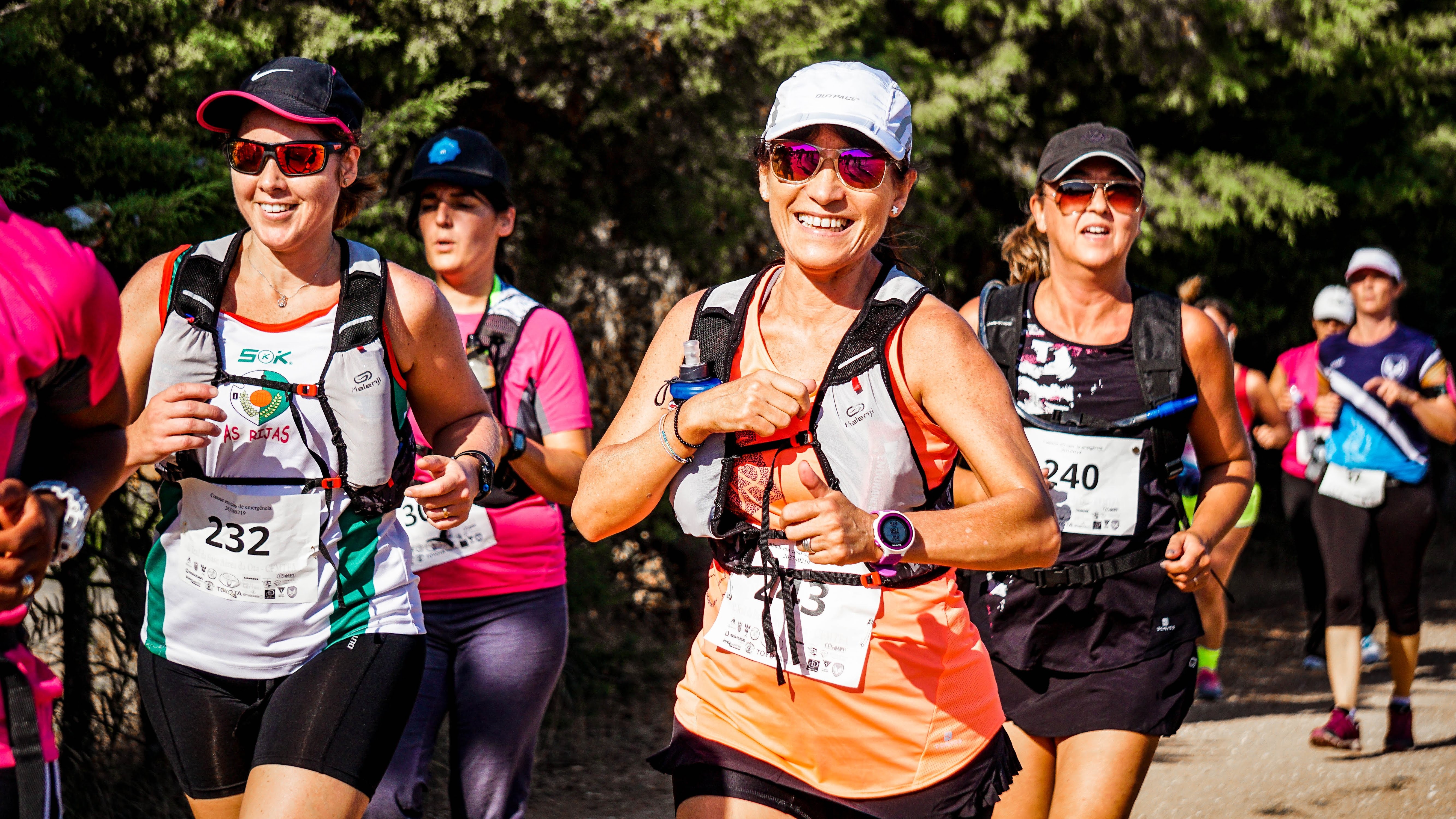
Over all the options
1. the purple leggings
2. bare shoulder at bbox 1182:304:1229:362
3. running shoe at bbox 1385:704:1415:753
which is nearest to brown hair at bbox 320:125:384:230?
the purple leggings

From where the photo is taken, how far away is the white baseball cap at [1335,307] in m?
8.02

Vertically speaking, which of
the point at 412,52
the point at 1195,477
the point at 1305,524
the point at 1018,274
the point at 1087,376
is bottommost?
the point at 1305,524

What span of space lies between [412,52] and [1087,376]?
3.50 m

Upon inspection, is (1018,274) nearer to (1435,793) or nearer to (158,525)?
(158,525)

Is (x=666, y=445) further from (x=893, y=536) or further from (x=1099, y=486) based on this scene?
(x=1099, y=486)

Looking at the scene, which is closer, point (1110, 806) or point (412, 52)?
point (1110, 806)

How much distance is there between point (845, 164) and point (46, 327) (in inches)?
56.5

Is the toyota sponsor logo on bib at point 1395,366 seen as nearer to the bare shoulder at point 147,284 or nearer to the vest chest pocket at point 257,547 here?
the vest chest pocket at point 257,547

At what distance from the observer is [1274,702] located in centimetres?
878

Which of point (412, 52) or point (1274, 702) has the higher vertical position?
point (412, 52)

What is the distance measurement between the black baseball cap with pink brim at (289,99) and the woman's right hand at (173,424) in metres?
0.68

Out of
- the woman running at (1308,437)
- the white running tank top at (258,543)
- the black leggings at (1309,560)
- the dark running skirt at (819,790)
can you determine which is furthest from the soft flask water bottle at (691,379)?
the black leggings at (1309,560)

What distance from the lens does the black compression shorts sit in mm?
2830

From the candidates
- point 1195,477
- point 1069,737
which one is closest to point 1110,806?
point 1069,737
